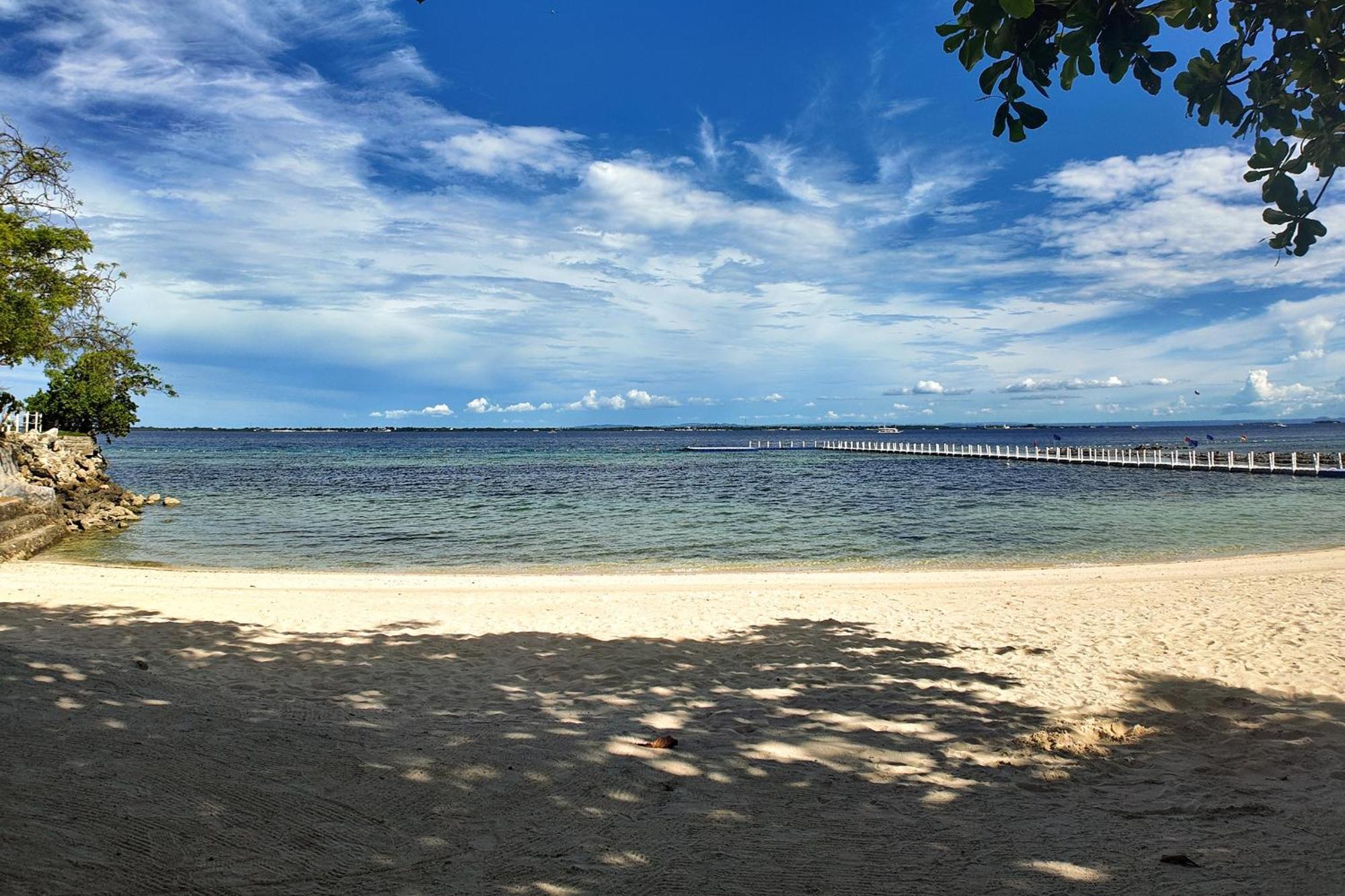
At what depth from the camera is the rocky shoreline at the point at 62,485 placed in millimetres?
24938

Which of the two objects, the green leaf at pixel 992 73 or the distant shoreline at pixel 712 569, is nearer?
the green leaf at pixel 992 73

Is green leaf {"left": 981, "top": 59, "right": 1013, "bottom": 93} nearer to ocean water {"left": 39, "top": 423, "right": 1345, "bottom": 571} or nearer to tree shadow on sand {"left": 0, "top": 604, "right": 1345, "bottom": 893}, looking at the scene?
tree shadow on sand {"left": 0, "top": 604, "right": 1345, "bottom": 893}

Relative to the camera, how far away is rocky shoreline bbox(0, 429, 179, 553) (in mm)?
24938

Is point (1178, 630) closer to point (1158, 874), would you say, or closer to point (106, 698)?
point (1158, 874)

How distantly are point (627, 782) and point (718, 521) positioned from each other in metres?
23.7

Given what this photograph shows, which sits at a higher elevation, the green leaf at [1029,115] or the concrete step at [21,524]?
the green leaf at [1029,115]

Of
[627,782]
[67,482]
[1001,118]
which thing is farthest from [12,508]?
[1001,118]

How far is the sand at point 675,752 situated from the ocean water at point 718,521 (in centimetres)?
886

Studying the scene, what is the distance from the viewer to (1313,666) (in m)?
8.68

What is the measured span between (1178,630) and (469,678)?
9.52 m

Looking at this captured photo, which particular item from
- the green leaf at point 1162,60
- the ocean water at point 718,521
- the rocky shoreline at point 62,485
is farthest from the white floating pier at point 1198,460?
the rocky shoreline at point 62,485

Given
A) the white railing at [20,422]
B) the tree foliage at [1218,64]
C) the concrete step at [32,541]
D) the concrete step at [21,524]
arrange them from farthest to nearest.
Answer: the white railing at [20,422] → the concrete step at [21,524] → the concrete step at [32,541] → the tree foliage at [1218,64]

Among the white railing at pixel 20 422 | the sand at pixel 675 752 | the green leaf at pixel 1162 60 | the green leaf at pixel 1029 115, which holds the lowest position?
the sand at pixel 675 752

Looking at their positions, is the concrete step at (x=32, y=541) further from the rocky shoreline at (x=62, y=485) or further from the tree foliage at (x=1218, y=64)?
the tree foliage at (x=1218, y=64)
